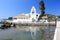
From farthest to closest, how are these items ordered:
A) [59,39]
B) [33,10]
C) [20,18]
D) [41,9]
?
[41,9]
[20,18]
[33,10]
[59,39]

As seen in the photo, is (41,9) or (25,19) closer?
(25,19)

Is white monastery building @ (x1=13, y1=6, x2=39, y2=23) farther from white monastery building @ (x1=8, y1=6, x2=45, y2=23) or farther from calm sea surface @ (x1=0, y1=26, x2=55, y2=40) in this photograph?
calm sea surface @ (x1=0, y1=26, x2=55, y2=40)

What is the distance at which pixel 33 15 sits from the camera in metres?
43.4

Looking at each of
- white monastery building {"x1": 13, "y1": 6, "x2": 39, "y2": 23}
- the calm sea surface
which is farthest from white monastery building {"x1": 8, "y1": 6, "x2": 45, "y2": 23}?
the calm sea surface

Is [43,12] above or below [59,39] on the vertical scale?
above

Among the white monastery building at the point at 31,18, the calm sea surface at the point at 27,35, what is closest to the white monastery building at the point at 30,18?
the white monastery building at the point at 31,18

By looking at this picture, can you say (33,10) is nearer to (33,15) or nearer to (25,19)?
(33,15)

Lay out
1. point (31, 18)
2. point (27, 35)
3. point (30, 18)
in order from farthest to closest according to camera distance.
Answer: point (30, 18) → point (31, 18) → point (27, 35)

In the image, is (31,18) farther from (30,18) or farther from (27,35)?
(27,35)

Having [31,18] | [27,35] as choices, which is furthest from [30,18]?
[27,35]

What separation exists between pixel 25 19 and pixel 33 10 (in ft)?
14.5

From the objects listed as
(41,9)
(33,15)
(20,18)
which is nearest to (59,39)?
(33,15)

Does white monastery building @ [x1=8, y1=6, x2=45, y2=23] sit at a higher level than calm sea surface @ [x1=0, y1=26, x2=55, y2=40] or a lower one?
higher

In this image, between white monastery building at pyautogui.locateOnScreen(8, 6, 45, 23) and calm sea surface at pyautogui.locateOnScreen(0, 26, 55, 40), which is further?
white monastery building at pyautogui.locateOnScreen(8, 6, 45, 23)
